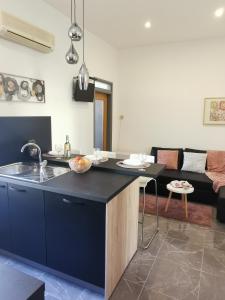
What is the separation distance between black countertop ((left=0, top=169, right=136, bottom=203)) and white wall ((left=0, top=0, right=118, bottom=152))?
1.14m

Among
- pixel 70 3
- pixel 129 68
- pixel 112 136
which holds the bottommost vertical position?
pixel 112 136

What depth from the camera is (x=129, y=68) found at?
494cm

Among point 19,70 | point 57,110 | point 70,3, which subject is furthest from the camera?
point 57,110

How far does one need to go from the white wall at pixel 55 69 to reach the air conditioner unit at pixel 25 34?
0.11 metres

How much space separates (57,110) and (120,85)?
2206mm

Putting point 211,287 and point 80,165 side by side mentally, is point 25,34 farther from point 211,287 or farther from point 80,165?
point 211,287

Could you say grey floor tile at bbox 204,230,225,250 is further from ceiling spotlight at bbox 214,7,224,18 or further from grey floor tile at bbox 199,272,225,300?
ceiling spotlight at bbox 214,7,224,18

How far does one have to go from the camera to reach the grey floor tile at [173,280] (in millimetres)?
1911

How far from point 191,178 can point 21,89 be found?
9.73 feet

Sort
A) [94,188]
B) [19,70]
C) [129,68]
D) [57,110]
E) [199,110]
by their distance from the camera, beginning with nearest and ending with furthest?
[94,188], [19,70], [57,110], [199,110], [129,68]

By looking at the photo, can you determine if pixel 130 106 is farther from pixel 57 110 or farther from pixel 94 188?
pixel 94 188

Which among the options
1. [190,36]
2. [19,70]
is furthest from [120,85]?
[19,70]

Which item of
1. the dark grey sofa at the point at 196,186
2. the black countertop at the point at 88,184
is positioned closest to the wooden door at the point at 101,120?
the dark grey sofa at the point at 196,186

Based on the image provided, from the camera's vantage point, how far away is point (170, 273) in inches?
84.3
